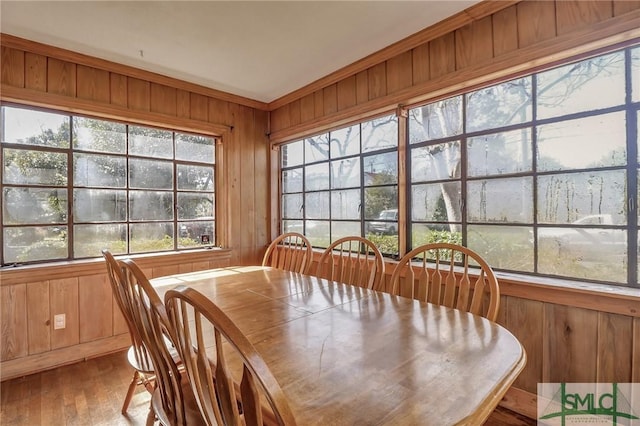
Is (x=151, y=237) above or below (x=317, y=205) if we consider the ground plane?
below

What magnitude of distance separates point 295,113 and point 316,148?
18.6 inches

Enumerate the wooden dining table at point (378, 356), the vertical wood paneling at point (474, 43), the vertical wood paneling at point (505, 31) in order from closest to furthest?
1. the wooden dining table at point (378, 356)
2. the vertical wood paneling at point (505, 31)
3. the vertical wood paneling at point (474, 43)

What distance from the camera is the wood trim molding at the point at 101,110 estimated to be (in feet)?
7.38

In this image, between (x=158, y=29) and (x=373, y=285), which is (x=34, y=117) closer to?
(x=158, y=29)

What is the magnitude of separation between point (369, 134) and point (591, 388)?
2248 millimetres

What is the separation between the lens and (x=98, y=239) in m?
2.68

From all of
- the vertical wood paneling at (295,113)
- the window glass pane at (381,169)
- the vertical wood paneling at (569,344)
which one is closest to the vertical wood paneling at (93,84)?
the vertical wood paneling at (295,113)

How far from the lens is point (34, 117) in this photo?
2.41 meters

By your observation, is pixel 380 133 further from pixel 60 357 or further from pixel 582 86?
pixel 60 357

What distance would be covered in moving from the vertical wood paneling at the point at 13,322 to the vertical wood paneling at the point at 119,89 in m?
1.64

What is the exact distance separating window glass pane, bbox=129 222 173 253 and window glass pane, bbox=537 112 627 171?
3.16 metres

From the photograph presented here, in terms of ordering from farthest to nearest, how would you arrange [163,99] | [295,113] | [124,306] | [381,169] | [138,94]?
1. [295,113]
2. [163,99]
3. [138,94]
4. [381,169]
5. [124,306]

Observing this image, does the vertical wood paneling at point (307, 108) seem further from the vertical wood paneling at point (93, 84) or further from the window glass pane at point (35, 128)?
the window glass pane at point (35, 128)

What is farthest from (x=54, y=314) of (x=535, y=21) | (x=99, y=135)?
(x=535, y=21)
